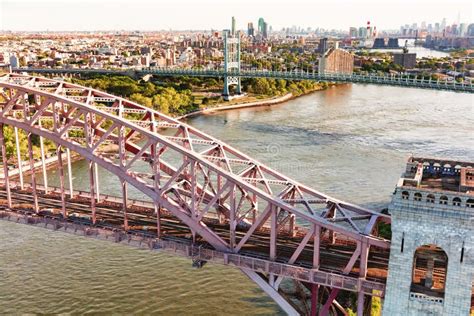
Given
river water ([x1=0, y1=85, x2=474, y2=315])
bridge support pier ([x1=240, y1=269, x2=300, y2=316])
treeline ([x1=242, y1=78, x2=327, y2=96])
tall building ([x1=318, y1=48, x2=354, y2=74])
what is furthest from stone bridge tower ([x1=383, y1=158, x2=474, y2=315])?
tall building ([x1=318, y1=48, x2=354, y2=74])

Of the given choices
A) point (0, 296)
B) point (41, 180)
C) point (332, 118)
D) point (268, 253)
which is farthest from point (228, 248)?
point (332, 118)

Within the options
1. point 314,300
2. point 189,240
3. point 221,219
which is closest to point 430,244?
point 314,300

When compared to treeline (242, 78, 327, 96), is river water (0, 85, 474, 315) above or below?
below

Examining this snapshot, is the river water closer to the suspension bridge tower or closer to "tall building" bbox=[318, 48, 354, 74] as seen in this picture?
the suspension bridge tower

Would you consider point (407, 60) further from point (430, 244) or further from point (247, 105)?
point (430, 244)

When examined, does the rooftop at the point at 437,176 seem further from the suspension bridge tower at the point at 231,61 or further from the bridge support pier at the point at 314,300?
the suspension bridge tower at the point at 231,61

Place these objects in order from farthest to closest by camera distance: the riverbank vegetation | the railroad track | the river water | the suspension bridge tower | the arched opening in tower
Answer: the suspension bridge tower, the riverbank vegetation, the river water, the railroad track, the arched opening in tower
